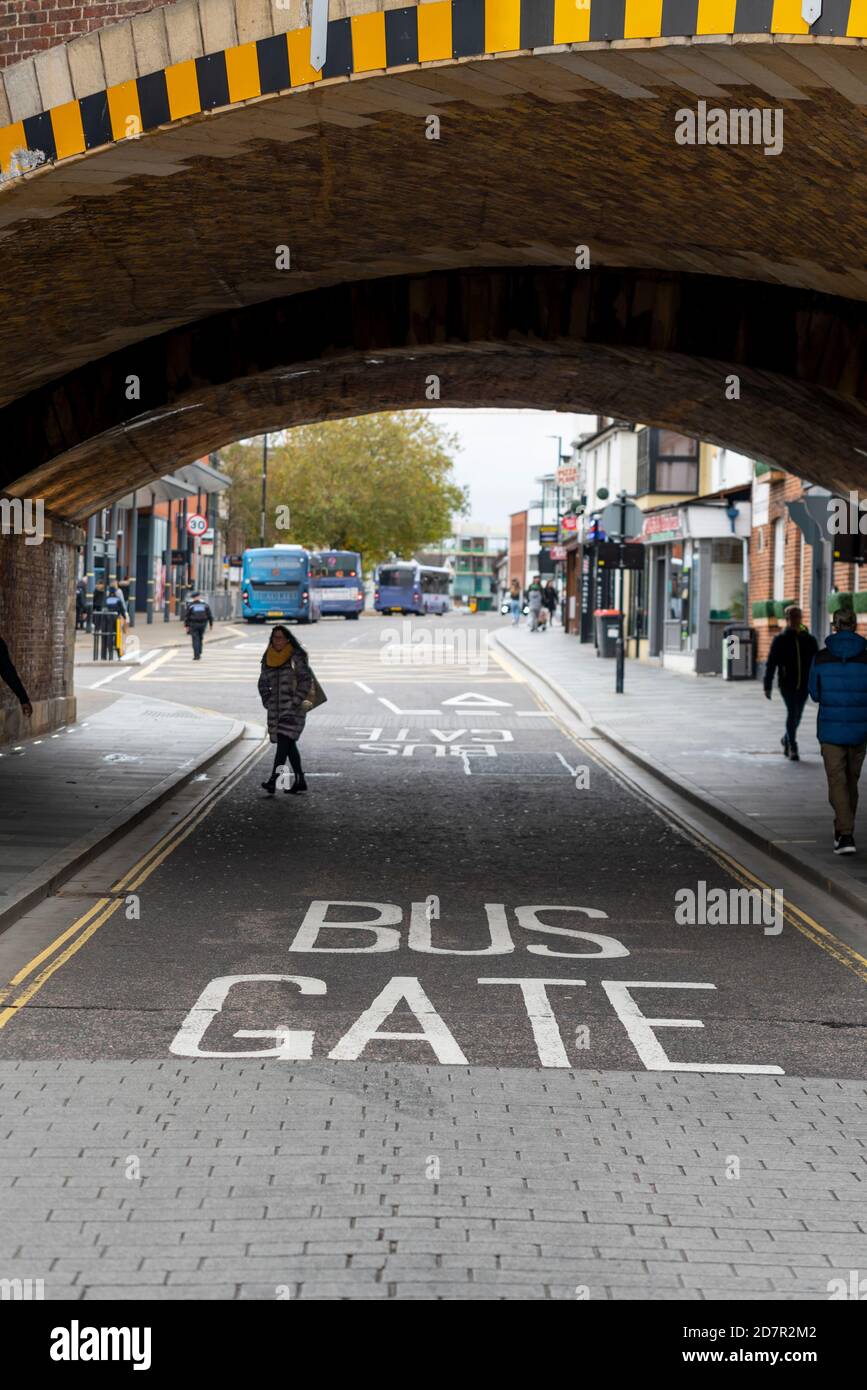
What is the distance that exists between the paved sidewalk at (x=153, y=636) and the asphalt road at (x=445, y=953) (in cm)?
2429

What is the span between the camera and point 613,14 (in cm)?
804

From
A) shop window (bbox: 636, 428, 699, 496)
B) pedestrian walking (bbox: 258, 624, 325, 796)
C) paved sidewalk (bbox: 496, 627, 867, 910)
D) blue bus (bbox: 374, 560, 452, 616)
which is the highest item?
shop window (bbox: 636, 428, 699, 496)

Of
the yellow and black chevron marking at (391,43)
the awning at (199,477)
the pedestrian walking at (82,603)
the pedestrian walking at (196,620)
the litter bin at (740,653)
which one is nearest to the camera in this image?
the yellow and black chevron marking at (391,43)

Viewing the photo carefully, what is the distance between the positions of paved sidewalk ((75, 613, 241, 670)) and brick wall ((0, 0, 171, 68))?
2929cm

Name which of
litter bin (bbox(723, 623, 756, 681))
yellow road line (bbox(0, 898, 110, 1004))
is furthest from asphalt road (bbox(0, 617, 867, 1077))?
litter bin (bbox(723, 623, 756, 681))

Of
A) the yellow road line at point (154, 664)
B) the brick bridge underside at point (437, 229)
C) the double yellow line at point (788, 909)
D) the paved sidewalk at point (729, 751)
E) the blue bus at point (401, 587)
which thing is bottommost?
the double yellow line at point (788, 909)

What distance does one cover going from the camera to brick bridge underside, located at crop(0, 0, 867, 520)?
27.7ft

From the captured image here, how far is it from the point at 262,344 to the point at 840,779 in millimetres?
6714

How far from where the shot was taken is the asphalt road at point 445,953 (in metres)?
7.58

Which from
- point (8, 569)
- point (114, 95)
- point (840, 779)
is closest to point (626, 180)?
point (114, 95)

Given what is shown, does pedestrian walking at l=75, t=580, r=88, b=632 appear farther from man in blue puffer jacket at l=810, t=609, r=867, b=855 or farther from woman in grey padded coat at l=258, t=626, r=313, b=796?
man in blue puffer jacket at l=810, t=609, r=867, b=855

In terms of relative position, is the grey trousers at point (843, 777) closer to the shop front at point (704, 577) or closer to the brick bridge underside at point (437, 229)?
the brick bridge underside at point (437, 229)

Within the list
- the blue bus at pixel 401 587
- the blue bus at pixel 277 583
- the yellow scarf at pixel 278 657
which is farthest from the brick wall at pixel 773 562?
the blue bus at pixel 401 587
